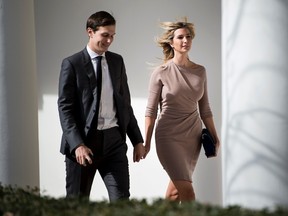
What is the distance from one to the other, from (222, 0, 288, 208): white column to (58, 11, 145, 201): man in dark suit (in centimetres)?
184

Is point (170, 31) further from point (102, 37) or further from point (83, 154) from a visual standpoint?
point (83, 154)

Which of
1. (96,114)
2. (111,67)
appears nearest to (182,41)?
(111,67)

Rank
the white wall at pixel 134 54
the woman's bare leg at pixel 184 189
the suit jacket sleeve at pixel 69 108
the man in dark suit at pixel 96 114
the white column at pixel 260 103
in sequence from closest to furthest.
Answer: the white column at pixel 260 103 → the suit jacket sleeve at pixel 69 108 → the man in dark suit at pixel 96 114 → the woman's bare leg at pixel 184 189 → the white wall at pixel 134 54

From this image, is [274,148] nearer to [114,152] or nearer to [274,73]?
[274,73]

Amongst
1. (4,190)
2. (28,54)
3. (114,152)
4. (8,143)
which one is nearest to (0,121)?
(8,143)

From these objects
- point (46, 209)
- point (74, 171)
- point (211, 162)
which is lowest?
point (211, 162)

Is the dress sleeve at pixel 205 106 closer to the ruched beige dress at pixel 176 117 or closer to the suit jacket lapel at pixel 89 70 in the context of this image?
the ruched beige dress at pixel 176 117

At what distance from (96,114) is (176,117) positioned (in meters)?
1.77

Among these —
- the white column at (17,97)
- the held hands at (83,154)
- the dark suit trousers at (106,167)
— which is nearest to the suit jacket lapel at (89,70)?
the dark suit trousers at (106,167)

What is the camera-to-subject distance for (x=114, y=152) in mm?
7566

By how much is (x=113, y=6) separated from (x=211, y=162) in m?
2.55

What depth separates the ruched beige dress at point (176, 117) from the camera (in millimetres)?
9062

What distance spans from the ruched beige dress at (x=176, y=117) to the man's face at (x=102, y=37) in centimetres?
151

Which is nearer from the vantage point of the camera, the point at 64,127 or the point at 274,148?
the point at 274,148
